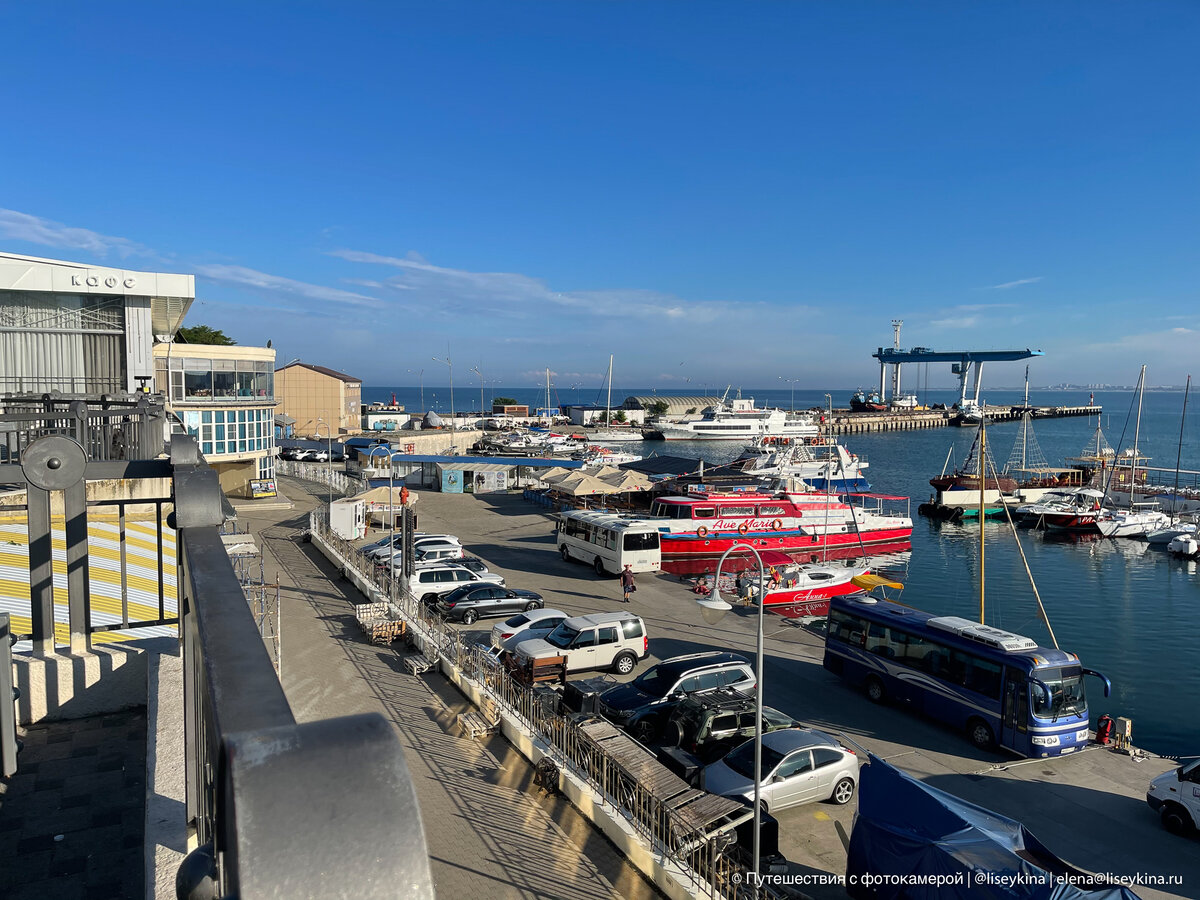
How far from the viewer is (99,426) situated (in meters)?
12.2

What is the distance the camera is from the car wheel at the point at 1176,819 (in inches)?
456

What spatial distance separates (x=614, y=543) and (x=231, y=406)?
18084 millimetres

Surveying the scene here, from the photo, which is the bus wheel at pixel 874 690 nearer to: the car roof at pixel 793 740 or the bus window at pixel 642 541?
the car roof at pixel 793 740

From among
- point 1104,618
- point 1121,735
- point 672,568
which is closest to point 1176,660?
point 1104,618

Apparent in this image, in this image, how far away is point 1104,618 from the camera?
105ft

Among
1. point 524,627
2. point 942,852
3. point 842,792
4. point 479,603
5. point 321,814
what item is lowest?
point 842,792

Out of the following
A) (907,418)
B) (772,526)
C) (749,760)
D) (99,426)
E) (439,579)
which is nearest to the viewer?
(749,760)

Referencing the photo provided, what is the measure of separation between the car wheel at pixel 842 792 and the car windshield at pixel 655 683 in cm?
357

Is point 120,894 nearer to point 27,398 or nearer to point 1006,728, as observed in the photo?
point 27,398

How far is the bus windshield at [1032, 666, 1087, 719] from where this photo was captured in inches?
560

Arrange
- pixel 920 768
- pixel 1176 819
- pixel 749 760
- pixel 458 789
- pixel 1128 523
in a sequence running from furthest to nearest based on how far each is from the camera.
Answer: pixel 1128 523 < pixel 920 768 < pixel 1176 819 < pixel 749 760 < pixel 458 789

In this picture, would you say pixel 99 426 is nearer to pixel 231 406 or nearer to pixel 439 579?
pixel 439 579

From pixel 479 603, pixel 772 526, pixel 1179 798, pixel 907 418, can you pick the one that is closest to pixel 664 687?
pixel 479 603

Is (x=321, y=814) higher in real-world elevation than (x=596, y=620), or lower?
higher
